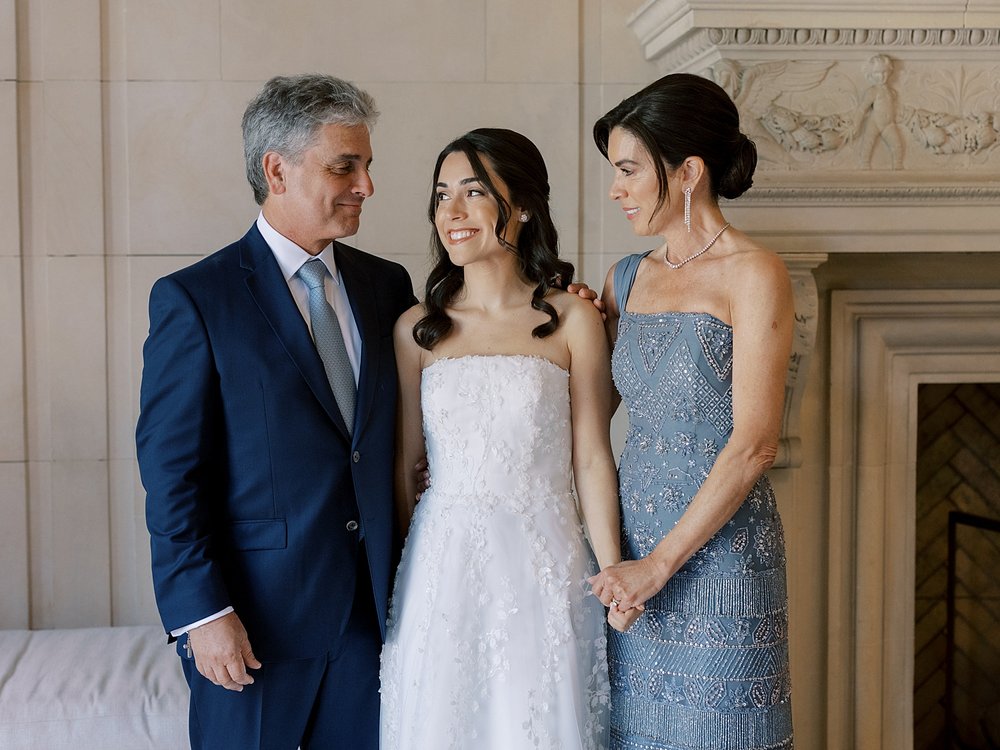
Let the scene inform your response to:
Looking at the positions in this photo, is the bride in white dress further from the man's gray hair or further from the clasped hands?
the man's gray hair

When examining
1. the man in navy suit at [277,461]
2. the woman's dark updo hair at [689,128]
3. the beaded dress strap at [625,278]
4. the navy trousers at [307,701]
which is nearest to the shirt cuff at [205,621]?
the man in navy suit at [277,461]

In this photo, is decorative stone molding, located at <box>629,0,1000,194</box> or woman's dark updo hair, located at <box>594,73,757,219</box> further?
decorative stone molding, located at <box>629,0,1000,194</box>

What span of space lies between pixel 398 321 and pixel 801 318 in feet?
4.36

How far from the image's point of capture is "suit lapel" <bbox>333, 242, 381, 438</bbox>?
2229 millimetres

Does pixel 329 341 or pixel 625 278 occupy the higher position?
pixel 625 278

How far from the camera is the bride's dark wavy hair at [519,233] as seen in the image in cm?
232

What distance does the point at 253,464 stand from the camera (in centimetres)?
213

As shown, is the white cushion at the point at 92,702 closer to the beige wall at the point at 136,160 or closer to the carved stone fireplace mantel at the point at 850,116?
the beige wall at the point at 136,160

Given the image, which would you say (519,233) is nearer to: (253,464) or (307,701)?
(253,464)

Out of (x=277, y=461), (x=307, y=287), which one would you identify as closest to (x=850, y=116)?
(x=307, y=287)

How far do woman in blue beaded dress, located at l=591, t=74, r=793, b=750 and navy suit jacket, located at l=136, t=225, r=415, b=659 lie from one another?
0.58 meters

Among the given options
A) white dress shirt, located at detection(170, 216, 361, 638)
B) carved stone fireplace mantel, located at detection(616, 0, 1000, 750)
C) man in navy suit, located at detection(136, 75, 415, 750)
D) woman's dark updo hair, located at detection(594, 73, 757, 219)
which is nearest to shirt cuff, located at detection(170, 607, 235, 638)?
man in navy suit, located at detection(136, 75, 415, 750)

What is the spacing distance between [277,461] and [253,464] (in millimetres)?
50

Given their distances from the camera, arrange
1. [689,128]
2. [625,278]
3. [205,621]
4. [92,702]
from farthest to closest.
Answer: [92,702]
[625,278]
[689,128]
[205,621]
